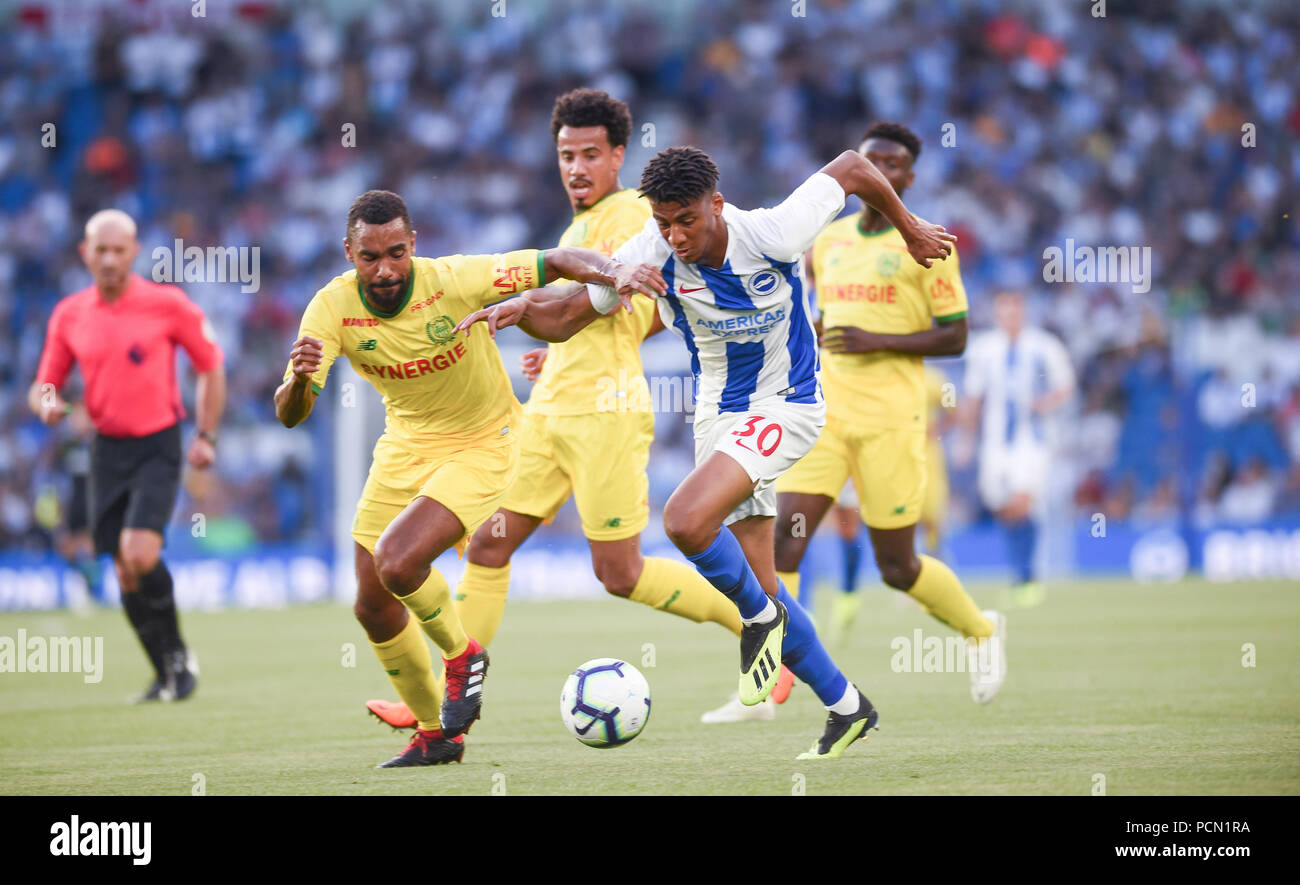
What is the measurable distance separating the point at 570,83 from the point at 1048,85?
25.4 ft

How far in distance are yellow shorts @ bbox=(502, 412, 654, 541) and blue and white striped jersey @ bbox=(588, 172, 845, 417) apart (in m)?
0.78

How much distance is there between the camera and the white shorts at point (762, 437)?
20.2 feet

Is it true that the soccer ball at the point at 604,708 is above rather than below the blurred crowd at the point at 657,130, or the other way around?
below

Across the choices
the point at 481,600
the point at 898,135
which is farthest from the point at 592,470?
the point at 898,135

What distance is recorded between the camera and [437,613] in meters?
6.19

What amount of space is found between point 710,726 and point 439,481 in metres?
1.93

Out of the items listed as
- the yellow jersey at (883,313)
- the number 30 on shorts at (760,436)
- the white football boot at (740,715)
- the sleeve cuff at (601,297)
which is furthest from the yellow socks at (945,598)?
the sleeve cuff at (601,297)

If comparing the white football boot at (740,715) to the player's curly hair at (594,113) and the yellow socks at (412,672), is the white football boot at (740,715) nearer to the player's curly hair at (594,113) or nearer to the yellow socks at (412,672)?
the yellow socks at (412,672)

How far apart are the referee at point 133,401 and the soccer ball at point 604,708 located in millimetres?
3669

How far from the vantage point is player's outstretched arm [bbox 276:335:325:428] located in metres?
5.77

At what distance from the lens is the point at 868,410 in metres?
8.16

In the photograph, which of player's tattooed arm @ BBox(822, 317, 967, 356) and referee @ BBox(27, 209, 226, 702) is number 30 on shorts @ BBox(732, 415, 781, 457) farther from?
referee @ BBox(27, 209, 226, 702)

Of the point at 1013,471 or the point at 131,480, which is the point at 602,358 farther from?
the point at 1013,471

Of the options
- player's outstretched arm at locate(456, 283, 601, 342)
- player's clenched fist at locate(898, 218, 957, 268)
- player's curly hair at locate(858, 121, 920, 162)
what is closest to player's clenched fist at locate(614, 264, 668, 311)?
player's outstretched arm at locate(456, 283, 601, 342)
